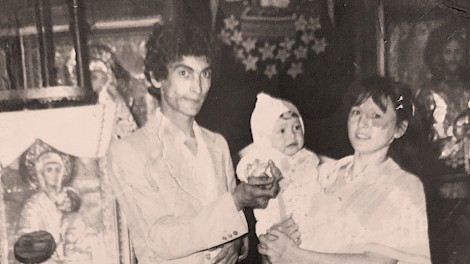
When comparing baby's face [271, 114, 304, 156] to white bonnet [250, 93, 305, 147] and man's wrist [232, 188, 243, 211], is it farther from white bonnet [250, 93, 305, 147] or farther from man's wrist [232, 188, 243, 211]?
man's wrist [232, 188, 243, 211]

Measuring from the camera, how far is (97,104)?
1860 millimetres

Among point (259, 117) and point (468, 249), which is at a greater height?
point (259, 117)

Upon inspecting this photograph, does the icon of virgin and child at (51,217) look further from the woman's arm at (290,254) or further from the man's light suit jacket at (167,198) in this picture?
the woman's arm at (290,254)

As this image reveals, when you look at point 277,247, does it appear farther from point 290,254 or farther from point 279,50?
point 279,50

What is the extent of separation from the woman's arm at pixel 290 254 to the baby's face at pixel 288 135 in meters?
0.22

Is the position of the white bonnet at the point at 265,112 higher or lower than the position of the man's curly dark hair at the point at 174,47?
lower

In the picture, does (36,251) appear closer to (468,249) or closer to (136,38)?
(136,38)

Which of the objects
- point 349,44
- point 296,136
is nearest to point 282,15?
point 349,44

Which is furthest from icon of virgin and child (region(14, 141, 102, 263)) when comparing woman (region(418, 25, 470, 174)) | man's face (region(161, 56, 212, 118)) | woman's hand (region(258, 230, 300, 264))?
woman (region(418, 25, 470, 174))

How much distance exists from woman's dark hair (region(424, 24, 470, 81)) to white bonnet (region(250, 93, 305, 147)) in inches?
14.7

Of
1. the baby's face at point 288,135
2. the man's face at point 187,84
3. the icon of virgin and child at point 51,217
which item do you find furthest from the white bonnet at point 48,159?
the baby's face at point 288,135

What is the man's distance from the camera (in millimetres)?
A: 1807

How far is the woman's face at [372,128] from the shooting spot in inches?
71.9

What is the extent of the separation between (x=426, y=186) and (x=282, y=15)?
0.58 m
